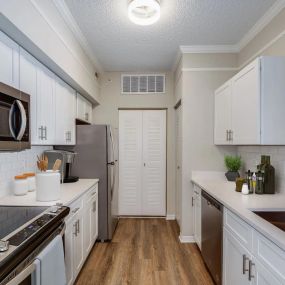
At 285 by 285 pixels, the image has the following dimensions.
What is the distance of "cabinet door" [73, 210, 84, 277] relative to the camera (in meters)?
2.26

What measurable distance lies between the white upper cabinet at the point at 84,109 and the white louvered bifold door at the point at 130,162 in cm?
61

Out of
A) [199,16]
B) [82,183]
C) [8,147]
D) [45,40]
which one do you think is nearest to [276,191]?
[199,16]

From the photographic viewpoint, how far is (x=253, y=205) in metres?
1.87

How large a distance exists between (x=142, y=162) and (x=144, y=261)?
75.0 inches

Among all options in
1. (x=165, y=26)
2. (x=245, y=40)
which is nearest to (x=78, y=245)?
(x=165, y=26)

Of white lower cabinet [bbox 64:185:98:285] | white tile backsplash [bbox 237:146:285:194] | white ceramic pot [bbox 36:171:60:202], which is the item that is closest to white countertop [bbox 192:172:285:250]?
white tile backsplash [bbox 237:146:285:194]

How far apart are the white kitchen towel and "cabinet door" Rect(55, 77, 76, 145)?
4.34 feet

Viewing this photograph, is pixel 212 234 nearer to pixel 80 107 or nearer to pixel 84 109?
pixel 80 107

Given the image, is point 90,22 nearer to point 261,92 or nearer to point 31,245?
point 261,92

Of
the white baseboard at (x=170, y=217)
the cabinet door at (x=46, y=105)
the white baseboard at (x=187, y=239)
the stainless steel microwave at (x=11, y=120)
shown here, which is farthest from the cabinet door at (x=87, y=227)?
the white baseboard at (x=170, y=217)

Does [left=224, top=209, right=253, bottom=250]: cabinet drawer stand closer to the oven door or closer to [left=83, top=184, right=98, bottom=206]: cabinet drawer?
the oven door

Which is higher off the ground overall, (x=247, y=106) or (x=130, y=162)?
(x=247, y=106)

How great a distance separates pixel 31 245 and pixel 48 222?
0.25m

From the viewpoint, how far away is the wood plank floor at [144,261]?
8.02ft
